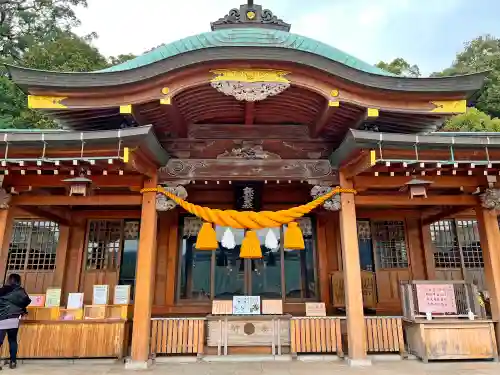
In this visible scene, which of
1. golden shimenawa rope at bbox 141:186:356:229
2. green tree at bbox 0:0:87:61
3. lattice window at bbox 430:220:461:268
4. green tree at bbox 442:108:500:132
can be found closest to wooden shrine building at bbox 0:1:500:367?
lattice window at bbox 430:220:461:268

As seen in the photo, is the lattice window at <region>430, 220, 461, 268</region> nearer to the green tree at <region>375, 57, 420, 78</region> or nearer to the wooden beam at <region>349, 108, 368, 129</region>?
the wooden beam at <region>349, 108, 368, 129</region>

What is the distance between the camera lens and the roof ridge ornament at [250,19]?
8.30 meters

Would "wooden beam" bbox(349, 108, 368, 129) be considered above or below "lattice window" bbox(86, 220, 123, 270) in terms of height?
above

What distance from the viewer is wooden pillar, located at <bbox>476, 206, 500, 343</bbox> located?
689 centimetres

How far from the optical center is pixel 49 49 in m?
24.7

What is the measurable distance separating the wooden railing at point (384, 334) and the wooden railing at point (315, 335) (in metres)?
0.59

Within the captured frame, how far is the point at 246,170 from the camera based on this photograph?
284 inches

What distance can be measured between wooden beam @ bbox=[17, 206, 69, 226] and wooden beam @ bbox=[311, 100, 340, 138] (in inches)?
240

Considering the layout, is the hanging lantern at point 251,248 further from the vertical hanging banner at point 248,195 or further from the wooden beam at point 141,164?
the wooden beam at point 141,164

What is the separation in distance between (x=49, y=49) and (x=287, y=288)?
25183 millimetres

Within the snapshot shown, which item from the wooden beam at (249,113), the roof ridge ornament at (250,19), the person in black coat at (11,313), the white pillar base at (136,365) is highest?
the roof ridge ornament at (250,19)

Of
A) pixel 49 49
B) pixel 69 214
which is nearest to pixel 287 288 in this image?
pixel 69 214

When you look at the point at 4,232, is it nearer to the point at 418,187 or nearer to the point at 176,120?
the point at 176,120

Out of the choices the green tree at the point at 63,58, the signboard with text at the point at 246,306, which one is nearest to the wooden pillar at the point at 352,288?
the signboard with text at the point at 246,306
